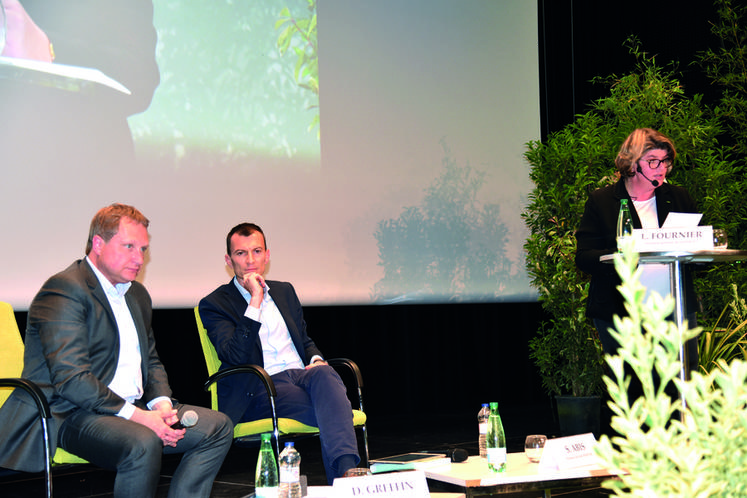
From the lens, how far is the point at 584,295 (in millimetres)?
4645

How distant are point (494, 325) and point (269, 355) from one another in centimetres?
298

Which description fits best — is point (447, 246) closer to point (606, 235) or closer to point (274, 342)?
point (274, 342)

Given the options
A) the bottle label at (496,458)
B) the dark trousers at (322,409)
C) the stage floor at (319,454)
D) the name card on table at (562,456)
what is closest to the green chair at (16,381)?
the stage floor at (319,454)

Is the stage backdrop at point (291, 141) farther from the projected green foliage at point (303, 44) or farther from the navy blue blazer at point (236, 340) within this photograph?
the navy blue blazer at point (236, 340)

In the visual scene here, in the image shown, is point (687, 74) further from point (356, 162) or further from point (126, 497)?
point (126, 497)

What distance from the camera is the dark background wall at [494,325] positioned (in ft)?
17.1

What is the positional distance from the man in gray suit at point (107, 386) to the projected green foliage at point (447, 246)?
286 cm

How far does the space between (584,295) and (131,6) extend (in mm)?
3168

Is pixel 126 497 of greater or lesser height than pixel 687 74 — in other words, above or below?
below

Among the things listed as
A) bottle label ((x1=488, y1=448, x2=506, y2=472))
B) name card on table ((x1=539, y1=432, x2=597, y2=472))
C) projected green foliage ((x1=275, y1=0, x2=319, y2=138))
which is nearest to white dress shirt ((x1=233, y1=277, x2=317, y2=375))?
bottle label ((x1=488, y1=448, x2=506, y2=472))

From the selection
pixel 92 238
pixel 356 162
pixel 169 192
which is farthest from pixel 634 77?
pixel 92 238

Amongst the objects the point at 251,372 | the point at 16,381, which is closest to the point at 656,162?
the point at 251,372

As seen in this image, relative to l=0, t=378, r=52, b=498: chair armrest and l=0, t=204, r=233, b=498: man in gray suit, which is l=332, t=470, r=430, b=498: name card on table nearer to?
l=0, t=204, r=233, b=498: man in gray suit

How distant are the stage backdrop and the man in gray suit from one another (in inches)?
64.8
